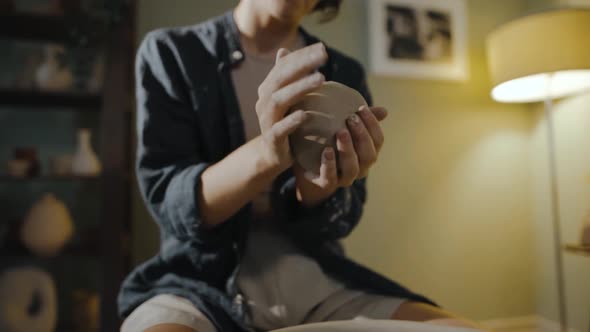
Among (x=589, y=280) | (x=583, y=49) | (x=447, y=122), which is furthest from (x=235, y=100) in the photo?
(x=447, y=122)

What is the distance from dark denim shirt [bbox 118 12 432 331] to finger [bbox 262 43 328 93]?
12 cm

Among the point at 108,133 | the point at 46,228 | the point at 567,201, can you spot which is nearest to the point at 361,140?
the point at 567,201

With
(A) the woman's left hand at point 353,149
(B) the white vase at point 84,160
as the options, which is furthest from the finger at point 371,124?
(B) the white vase at point 84,160

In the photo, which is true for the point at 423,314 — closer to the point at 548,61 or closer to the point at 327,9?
the point at 327,9

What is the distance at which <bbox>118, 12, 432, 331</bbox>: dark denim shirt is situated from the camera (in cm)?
36

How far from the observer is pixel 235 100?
34cm

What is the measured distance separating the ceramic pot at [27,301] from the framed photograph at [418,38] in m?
1.06

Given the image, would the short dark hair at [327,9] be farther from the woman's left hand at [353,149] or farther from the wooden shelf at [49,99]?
the wooden shelf at [49,99]

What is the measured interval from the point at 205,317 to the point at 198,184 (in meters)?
0.13

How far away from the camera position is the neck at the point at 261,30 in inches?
12.0

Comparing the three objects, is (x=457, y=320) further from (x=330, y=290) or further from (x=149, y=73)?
(x=149, y=73)

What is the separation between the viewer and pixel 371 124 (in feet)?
0.83

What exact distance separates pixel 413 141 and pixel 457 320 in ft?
2.69

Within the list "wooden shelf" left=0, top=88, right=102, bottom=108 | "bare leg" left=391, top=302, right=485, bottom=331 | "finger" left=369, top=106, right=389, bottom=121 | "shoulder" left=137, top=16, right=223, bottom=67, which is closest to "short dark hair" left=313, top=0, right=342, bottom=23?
"shoulder" left=137, top=16, right=223, bottom=67
